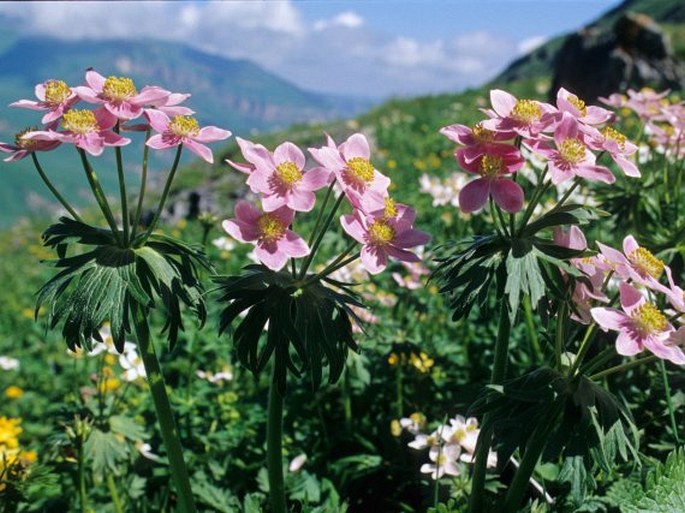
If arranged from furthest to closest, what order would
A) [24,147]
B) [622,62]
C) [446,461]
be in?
[622,62] < [446,461] < [24,147]

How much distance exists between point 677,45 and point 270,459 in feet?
61.4

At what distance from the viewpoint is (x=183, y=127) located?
1516 mm

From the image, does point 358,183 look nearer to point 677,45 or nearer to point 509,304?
point 509,304

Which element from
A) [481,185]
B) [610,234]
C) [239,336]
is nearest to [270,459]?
[239,336]

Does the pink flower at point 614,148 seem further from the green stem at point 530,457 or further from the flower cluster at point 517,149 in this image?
the green stem at point 530,457

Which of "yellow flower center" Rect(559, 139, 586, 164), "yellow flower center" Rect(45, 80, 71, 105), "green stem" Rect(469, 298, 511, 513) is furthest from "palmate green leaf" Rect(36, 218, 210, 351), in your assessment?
"yellow flower center" Rect(559, 139, 586, 164)

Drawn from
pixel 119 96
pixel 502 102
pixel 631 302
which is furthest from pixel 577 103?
pixel 119 96

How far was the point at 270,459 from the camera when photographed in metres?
1.64

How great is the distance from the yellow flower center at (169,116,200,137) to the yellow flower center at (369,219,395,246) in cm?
48

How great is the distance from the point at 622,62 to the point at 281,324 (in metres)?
12.3

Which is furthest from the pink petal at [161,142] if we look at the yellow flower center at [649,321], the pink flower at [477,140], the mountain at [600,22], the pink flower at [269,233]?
the mountain at [600,22]

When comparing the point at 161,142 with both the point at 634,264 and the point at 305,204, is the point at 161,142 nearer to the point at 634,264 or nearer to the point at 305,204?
the point at 305,204

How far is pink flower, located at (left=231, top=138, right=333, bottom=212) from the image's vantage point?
1397mm

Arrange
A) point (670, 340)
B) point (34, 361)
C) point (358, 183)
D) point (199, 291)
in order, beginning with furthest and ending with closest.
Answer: point (34, 361)
point (199, 291)
point (358, 183)
point (670, 340)
